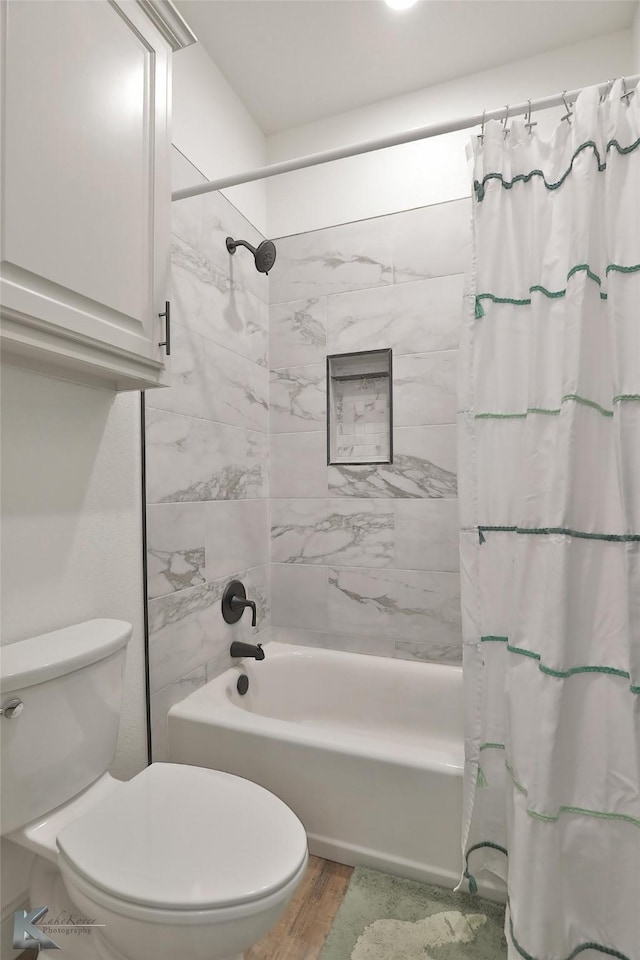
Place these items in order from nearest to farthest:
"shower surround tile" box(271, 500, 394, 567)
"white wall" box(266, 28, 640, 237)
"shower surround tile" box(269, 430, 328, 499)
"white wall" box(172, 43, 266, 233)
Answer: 1. "white wall" box(172, 43, 266, 233)
2. "white wall" box(266, 28, 640, 237)
3. "shower surround tile" box(271, 500, 394, 567)
4. "shower surround tile" box(269, 430, 328, 499)

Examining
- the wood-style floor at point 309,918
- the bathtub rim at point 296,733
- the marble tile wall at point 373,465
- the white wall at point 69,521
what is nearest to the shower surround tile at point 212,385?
the marble tile wall at point 373,465

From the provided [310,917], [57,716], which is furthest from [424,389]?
[310,917]

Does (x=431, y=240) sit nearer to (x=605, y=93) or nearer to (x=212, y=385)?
(x=605, y=93)

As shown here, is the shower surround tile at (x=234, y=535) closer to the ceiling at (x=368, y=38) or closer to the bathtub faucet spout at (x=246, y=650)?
the bathtub faucet spout at (x=246, y=650)

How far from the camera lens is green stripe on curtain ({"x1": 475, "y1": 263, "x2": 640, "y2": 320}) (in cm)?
117

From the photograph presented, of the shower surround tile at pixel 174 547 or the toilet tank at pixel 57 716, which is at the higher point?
the shower surround tile at pixel 174 547

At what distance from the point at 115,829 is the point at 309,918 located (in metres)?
0.68

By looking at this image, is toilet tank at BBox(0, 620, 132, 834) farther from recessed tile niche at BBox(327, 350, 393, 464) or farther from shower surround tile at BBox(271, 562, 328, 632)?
recessed tile niche at BBox(327, 350, 393, 464)

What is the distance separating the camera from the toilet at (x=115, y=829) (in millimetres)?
866

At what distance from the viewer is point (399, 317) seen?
2.14 m

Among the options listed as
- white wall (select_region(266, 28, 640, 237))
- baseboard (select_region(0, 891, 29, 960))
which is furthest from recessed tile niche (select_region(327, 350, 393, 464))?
baseboard (select_region(0, 891, 29, 960))

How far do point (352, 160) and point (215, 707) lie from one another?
7.62 feet

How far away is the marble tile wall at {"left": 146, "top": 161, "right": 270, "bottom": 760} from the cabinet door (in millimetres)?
518

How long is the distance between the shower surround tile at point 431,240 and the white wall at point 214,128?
0.66 metres
